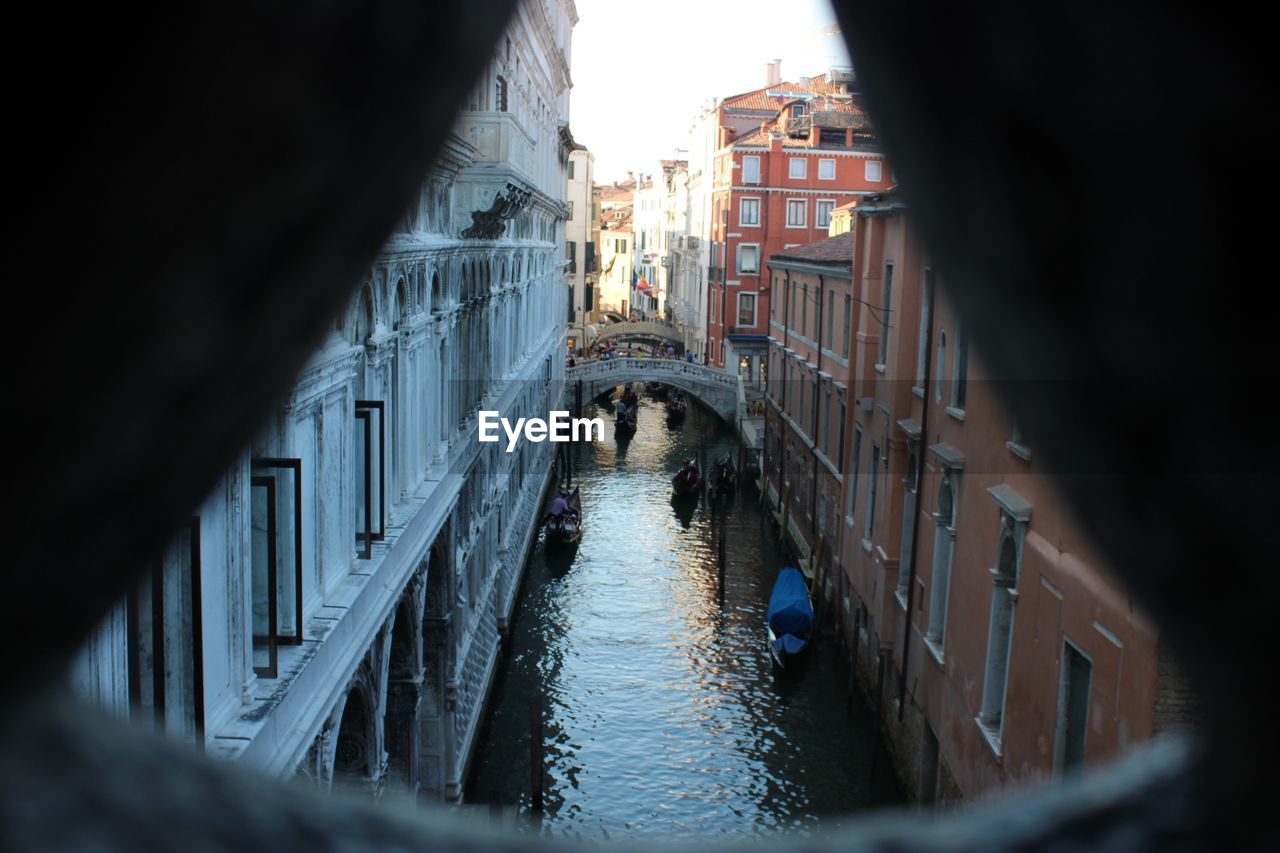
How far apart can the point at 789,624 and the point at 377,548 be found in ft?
35.4

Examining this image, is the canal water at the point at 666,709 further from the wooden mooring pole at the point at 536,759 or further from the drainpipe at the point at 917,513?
the drainpipe at the point at 917,513

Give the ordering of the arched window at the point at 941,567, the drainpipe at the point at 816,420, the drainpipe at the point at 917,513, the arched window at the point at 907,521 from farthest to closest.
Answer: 1. the drainpipe at the point at 816,420
2. the arched window at the point at 907,521
3. the drainpipe at the point at 917,513
4. the arched window at the point at 941,567

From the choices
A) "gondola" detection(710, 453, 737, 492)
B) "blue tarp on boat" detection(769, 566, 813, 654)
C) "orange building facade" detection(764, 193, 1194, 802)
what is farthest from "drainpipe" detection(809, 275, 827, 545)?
"gondola" detection(710, 453, 737, 492)

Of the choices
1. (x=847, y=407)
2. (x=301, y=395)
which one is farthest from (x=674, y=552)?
(x=301, y=395)

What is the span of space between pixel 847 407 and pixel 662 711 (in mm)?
6182

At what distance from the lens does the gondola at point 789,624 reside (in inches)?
808

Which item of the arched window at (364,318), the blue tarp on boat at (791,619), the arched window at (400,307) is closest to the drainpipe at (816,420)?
the blue tarp on boat at (791,619)

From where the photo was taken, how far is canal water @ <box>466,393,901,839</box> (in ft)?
52.2

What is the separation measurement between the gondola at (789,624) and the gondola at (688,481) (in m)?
13.0

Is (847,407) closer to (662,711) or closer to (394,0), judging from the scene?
(662,711)

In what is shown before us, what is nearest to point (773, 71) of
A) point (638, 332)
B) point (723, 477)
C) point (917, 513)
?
point (638, 332)

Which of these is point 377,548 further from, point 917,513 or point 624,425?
point 624,425

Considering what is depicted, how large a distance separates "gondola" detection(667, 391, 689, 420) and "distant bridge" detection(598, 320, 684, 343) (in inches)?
493

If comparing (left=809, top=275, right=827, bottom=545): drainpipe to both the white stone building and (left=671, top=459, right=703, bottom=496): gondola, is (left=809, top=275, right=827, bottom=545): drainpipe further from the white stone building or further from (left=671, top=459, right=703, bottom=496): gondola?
(left=671, top=459, right=703, bottom=496): gondola
